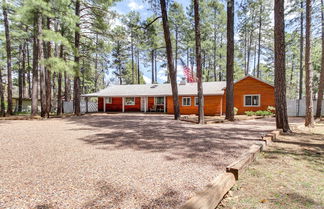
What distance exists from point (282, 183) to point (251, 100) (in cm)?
1731

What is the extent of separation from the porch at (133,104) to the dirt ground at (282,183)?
17.3m

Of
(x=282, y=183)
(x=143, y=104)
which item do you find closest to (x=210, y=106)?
(x=143, y=104)

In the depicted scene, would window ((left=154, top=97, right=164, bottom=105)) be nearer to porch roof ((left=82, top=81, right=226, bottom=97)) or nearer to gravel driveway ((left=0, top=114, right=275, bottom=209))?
porch roof ((left=82, top=81, right=226, bottom=97))

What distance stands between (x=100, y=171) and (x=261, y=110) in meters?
18.2

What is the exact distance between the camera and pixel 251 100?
1817 cm

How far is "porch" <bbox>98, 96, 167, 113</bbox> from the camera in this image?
2156 cm

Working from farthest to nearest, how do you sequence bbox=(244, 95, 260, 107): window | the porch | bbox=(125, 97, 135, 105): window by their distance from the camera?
bbox=(125, 97, 135, 105): window
the porch
bbox=(244, 95, 260, 107): window

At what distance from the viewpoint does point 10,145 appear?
4945mm

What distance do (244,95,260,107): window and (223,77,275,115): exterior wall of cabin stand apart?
0.96 feet

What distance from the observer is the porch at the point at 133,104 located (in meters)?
21.6

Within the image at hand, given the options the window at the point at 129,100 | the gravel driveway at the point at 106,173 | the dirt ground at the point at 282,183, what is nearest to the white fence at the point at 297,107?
the dirt ground at the point at 282,183

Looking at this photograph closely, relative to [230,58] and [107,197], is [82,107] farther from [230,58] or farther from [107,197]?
[107,197]


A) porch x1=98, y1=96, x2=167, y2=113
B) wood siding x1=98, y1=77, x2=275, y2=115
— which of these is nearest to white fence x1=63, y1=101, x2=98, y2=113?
porch x1=98, y1=96, x2=167, y2=113

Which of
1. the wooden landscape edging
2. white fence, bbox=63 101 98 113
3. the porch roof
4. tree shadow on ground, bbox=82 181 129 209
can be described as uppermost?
the porch roof
